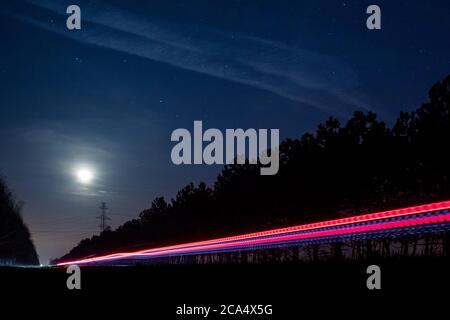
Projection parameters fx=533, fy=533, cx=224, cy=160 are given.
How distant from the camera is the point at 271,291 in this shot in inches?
283

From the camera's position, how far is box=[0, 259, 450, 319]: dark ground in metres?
6.23

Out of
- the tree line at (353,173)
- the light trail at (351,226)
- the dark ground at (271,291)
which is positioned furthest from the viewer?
the tree line at (353,173)

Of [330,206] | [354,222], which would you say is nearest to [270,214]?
[330,206]

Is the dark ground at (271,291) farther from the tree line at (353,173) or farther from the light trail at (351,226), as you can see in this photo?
the tree line at (353,173)

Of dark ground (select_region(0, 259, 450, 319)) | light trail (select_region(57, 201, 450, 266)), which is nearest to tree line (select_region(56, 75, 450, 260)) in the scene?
light trail (select_region(57, 201, 450, 266))

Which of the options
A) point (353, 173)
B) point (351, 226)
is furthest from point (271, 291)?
point (353, 173)

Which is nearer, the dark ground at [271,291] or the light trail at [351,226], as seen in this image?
the dark ground at [271,291]

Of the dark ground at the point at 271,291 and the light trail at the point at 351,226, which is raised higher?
the light trail at the point at 351,226

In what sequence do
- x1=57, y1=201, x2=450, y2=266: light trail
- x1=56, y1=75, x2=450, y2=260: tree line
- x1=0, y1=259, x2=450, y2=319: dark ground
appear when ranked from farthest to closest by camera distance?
x1=56, y1=75, x2=450, y2=260: tree line
x1=57, y1=201, x2=450, y2=266: light trail
x1=0, y1=259, x2=450, y2=319: dark ground

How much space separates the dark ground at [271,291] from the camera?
6.23 metres

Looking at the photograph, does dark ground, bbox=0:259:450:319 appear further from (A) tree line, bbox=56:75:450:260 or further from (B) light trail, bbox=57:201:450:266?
(A) tree line, bbox=56:75:450:260

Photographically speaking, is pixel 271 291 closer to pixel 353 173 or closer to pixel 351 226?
pixel 351 226

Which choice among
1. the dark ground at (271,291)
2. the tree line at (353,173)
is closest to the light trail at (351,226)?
the dark ground at (271,291)

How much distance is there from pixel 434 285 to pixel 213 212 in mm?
73252
